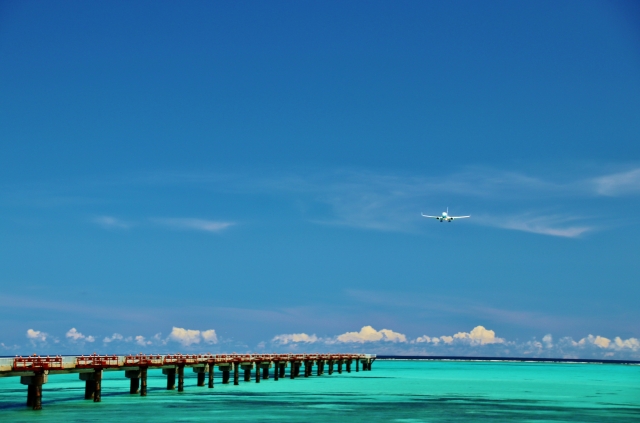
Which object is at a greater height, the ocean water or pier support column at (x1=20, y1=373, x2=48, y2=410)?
pier support column at (x1=20, y1=373, x2=48, y2=410)

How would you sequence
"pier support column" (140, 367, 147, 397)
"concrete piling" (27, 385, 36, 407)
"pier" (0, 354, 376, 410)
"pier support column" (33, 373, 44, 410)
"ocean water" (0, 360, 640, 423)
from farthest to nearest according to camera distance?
"pier support column" (140, 367, 147, 397) < "concrete piling" (27, 385, 36, 407) < "ocean water" (0, 360, 640, 423) < "pier support column" (33, 373, 44, 410) < "pier" (0, 354, 376, 410)

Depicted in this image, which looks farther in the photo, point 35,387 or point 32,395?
point 32,395

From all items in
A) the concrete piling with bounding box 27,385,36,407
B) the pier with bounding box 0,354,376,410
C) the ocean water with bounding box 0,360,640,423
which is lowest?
the ocean water with bounding box 0,360,640,423

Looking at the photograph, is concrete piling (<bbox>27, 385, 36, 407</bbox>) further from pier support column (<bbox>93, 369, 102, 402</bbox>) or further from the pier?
pier support column (<bbox>93, 369, 102, 402</bbox>)

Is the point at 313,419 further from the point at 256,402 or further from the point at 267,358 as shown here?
the point at 267,358

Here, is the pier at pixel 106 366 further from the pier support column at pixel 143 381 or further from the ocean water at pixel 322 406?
the ocean water at pixel 322 406

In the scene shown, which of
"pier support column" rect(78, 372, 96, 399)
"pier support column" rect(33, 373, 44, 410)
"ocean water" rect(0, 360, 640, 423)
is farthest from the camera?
"pier support column" rect(78, 372, 96, 399)

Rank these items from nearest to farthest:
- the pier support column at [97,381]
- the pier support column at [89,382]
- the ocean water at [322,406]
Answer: the ocean water at [322,406] → the pier support column at [97,381] → the pier support column at [89,382]

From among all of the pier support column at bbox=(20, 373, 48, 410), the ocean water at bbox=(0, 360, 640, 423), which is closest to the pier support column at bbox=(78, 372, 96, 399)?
the ocean water at bbox=(0, 360, 640, 423)

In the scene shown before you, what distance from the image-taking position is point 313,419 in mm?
57188

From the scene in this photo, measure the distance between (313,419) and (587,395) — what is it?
44.7 m

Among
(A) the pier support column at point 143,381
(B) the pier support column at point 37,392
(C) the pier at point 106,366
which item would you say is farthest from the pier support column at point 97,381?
(B) the pier support column at point 37,392

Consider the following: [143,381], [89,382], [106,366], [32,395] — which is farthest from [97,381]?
[143,381]

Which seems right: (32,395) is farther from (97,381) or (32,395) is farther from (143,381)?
(143,381)
